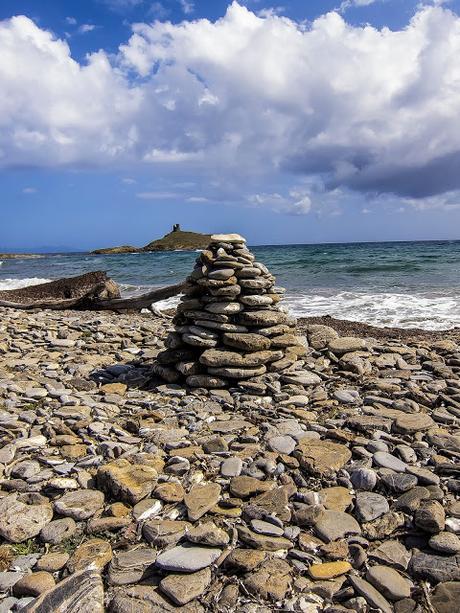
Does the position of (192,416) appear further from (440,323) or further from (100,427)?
(440,323)

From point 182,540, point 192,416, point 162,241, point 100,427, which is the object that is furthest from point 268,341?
point 162,241

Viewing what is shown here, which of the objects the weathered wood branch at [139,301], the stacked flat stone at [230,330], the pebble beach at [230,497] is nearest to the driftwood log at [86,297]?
the weathered wood branch at [139,301]

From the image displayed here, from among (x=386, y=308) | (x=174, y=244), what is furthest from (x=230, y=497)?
(x=174, y=244)

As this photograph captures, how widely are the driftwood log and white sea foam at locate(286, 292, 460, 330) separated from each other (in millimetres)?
5066

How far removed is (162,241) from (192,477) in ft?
358

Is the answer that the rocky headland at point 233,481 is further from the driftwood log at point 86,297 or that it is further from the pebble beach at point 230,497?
the driftwood log at point 86,297

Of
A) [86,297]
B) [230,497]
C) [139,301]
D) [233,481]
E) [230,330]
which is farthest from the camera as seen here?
[86,297]

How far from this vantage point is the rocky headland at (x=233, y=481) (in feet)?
9.44

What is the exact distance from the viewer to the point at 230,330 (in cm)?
718

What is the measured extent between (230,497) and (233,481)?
183 millimetres

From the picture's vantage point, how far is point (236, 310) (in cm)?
730

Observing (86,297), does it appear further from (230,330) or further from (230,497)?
(230,497)

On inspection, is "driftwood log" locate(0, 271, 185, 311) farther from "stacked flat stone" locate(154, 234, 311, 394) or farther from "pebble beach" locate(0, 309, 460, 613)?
"pebble beach" locate(0, 309, 460, 613)

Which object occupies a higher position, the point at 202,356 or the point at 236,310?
the point at 236,310
